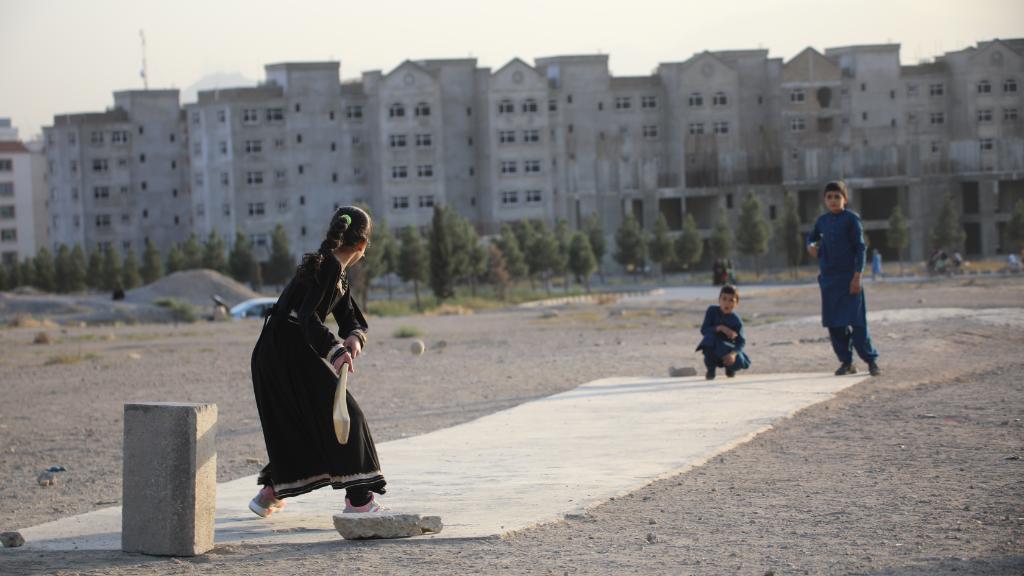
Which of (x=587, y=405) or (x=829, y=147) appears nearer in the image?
(x=587, y=405)

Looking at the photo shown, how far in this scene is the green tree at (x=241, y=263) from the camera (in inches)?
3482

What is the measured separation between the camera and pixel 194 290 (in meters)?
63.7

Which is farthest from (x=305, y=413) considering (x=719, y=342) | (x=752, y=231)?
(x=752, y=231)

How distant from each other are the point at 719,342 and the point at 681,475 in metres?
6.46

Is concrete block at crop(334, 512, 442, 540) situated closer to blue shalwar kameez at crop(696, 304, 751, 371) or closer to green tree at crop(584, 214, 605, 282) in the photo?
blue shalwar kameez at crop(696, 304, 751, 371)

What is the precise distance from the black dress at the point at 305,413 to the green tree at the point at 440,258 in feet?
174

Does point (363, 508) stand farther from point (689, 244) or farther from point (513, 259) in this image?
point (689, 244)

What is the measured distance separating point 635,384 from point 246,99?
298 ft

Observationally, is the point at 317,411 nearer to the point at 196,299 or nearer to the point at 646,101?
the point at 196,299

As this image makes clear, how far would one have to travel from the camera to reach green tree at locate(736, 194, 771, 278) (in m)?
82.5

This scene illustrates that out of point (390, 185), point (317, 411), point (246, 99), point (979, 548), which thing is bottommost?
point (979, 548)

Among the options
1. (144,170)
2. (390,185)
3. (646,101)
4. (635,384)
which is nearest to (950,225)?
(646,101)

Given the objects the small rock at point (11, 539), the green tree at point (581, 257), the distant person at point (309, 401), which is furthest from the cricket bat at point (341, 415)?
the green tree at point (581, 257)

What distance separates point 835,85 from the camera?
103250 millimetres
